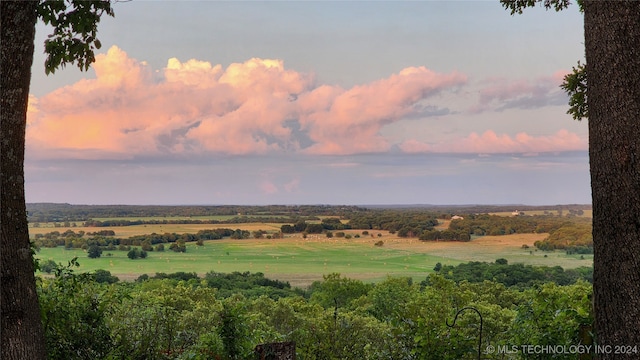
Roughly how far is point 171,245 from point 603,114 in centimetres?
7638

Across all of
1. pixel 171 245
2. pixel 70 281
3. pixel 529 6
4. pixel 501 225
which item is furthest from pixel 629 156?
pixel 171 245

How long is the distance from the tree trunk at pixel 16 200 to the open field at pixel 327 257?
50.5 m

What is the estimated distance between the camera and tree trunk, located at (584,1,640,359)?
3.96 m

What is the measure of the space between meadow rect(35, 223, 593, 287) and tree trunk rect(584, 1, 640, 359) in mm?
48950

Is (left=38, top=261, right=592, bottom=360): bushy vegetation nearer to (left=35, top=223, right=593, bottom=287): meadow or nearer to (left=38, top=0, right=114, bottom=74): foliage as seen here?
(left=38, top=0, right=114, bottom=74): foliage

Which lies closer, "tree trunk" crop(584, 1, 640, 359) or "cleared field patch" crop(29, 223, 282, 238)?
"tree trunk" crop(584, 1, 640, 359)

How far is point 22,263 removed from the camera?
14.9ft

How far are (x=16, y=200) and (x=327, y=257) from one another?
271 ft

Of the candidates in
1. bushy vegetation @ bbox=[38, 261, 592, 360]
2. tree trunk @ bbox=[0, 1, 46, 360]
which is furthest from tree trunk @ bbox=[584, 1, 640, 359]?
tree trunk @ bbox=[0, 1, 46, 360]

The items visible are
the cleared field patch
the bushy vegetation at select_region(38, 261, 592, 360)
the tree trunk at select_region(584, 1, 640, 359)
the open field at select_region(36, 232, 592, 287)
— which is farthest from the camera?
the cleared field patch

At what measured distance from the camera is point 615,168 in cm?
406

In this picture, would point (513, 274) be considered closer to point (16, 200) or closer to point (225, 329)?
point (225, 329)

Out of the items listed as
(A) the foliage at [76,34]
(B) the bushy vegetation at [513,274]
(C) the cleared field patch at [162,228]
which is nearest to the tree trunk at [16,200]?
(A) the foliage at [76,34]

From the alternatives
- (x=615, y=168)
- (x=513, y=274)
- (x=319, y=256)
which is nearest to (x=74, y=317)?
(x=615, y=168)
